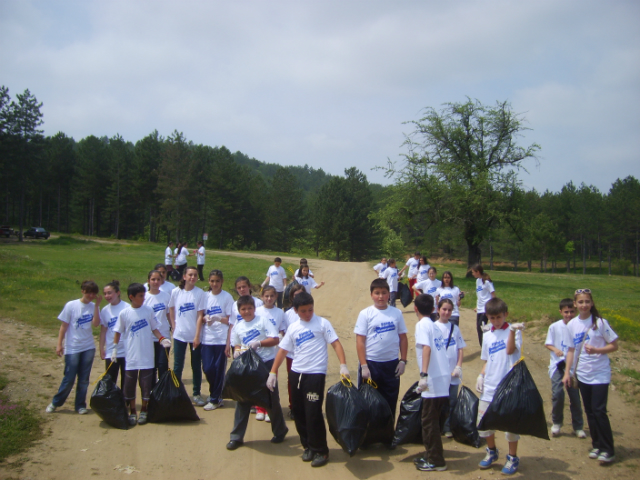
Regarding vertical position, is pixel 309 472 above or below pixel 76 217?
below

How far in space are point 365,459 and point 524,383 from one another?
191cm

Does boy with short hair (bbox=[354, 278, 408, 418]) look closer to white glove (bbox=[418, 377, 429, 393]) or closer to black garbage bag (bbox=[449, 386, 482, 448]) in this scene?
white glove (bbox=[418, 377, 429, 393])

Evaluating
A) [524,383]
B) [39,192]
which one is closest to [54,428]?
[524,383]

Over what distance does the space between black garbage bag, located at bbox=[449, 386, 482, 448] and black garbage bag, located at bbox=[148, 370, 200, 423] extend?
10.9 ft

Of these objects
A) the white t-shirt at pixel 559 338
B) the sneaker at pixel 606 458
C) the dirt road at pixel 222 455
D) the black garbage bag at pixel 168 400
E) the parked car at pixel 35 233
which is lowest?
the dirt road at pixel 222 455

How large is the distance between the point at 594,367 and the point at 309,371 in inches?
130

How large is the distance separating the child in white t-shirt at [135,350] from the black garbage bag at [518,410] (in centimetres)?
399

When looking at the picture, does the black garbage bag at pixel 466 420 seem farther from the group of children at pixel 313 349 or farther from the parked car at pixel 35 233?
the parked car at pixel 35 233

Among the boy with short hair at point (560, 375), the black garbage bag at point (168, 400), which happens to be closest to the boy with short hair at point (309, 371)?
the black garbage bag at point (168, 400)

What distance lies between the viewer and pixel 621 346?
956 cm

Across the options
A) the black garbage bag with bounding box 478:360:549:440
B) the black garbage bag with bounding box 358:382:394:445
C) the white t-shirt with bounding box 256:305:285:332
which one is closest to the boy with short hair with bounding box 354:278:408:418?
the black garbage bag with bounding box 358:382:394:445

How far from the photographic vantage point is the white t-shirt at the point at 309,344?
4.89 meters

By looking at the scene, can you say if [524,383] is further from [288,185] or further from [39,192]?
[39,192]

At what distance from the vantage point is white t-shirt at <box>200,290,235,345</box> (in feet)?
21.0
